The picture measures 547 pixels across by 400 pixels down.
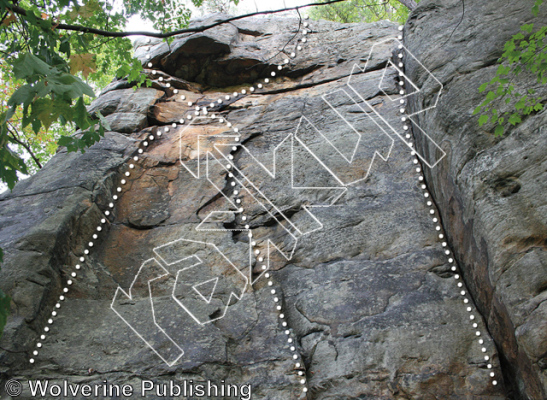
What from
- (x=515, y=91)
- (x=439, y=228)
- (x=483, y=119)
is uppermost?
(x=515, y=91)

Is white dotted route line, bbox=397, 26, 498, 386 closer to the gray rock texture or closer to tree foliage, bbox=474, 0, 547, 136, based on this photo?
the gray rock texture

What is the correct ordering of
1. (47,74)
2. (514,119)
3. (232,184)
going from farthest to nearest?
(232,184) → (514,119) → (47,74)

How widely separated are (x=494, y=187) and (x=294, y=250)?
199 centimetres

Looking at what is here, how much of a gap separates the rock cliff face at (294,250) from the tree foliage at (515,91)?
167 mm

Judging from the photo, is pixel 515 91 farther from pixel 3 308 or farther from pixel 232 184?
pixel 3 308

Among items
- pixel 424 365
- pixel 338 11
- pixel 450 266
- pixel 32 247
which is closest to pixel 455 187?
pixel 450 266

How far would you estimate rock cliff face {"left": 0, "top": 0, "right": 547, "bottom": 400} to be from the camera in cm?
371

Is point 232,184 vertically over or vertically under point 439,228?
over

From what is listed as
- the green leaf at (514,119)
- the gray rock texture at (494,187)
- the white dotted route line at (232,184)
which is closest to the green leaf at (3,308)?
the white dotted route line at (232,184)

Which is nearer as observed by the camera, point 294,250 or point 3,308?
point 3,308

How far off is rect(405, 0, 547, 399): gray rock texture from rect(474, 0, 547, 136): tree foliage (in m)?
0.07

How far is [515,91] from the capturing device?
13.0 ft
